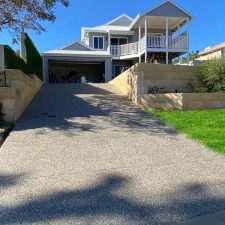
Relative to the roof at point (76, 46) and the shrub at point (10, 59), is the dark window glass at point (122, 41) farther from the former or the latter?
the shrub at point (10, 59)

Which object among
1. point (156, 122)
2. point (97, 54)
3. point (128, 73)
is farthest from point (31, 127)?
point (97, 54)

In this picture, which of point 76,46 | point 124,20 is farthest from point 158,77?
point 124,20

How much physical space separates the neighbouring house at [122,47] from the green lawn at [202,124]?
13.0 m

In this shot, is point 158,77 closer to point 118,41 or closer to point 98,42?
point 118,41

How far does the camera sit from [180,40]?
25.3 m

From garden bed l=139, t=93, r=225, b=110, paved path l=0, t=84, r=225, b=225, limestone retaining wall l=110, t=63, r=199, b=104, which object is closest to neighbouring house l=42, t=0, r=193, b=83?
limestone retaining wall l=110, t=63, r=199, b=104

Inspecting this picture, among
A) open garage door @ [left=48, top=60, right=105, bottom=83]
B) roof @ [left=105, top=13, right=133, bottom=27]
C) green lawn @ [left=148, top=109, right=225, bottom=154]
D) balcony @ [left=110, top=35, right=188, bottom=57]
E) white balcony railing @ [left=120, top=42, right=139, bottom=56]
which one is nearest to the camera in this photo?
green lawn @ [left=148, top=109, right=225, bottom=154]

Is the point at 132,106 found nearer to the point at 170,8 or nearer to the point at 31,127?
the point at 31,127

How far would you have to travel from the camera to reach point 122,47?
2825 centimetres

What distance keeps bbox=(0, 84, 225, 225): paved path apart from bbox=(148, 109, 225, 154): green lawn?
0.32m

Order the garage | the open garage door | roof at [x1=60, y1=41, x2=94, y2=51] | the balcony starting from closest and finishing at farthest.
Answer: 1. the balcony
2. the garage
3. roof at [x1=60, y1=41, x2=94, y2=51]
4. the open garage door

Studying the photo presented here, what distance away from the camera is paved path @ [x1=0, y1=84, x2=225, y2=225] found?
407cm

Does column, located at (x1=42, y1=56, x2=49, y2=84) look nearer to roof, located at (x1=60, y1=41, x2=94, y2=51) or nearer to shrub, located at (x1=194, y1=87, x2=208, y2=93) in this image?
roof, located at (x1=60, y1=41, x2=94, y2=51)

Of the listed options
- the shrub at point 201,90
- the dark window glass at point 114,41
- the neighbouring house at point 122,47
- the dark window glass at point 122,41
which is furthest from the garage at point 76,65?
the shrub at point 201,90
